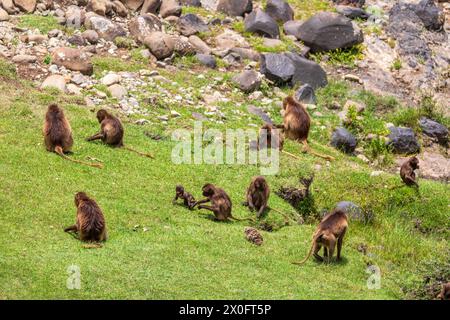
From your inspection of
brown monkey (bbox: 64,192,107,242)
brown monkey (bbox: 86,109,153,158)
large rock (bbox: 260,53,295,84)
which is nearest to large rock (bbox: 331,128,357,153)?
large rock (bbox: 260,53,295,84)

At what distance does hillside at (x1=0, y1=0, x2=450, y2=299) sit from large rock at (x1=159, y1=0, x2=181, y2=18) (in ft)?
0.40

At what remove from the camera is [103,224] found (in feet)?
45.2

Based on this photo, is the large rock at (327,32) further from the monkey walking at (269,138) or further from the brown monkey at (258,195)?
the brown monkey at (258,195)

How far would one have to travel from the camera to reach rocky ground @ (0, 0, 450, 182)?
24.1m

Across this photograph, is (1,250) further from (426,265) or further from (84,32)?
(84,32)

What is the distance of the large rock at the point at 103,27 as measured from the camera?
2722 centimetres

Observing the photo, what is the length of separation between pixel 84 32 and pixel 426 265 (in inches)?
636

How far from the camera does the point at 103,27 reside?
27.2 m

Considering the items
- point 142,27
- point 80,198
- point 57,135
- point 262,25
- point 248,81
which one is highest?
point 80,198

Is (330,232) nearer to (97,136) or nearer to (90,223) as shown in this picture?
(90,223)

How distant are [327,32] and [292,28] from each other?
1.60 metres

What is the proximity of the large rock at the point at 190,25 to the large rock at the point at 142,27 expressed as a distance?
1316 mm

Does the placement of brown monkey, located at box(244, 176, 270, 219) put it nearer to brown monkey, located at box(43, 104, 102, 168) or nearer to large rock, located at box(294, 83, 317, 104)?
brown monkey, located at box(43, 104, 102, 168)

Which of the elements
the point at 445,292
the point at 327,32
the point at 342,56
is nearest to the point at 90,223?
the point at 445,292
